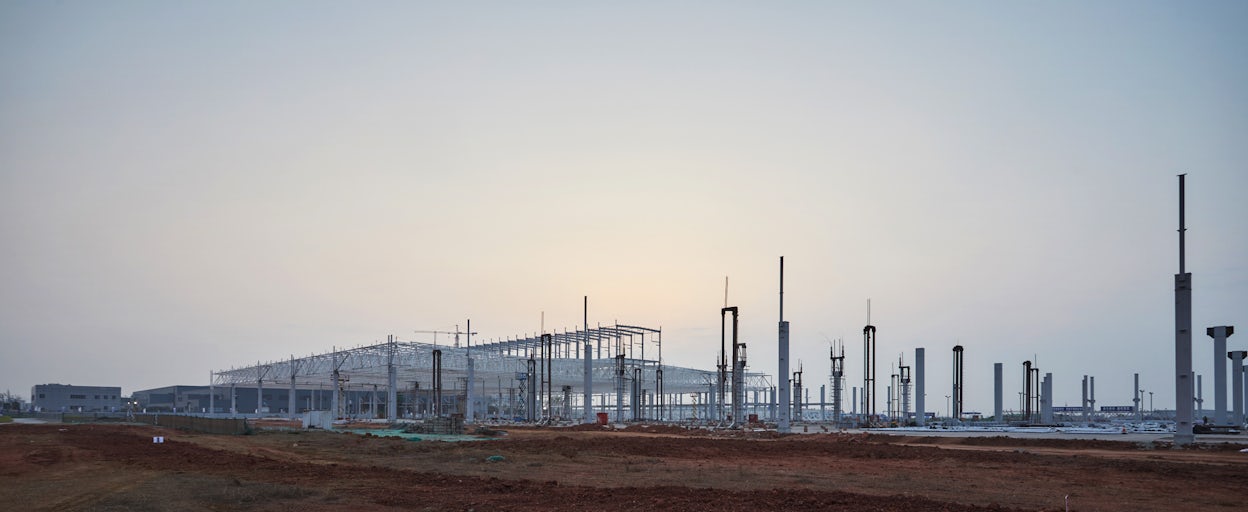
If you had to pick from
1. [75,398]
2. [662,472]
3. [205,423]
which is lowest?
[75,398]

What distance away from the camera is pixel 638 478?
83.4 ft

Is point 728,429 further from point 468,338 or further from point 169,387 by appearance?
point 169,387

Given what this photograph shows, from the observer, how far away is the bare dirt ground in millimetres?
19000

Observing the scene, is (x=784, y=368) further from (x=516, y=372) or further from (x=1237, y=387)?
(x=516, y=372)

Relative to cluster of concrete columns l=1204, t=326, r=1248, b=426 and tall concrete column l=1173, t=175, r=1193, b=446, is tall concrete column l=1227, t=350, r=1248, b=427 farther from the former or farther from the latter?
tall concrete column l=1173, t=175, r=1193, b=446

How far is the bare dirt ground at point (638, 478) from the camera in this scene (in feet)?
62.3

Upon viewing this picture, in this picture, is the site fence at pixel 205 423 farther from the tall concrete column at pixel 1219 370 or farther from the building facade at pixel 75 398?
the building facade at pixel 75 398

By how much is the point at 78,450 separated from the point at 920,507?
3736cm

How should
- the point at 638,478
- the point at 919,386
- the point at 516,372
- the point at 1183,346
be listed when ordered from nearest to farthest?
the point at 638,478 < the point at 1183,346 < the point at 919,386 < the point at 516,372

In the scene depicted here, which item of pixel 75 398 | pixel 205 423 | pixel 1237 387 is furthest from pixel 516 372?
pixel 75 398

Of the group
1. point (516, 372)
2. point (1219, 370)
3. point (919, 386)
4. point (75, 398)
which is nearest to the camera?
point (1219, 370)

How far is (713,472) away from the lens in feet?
88.2

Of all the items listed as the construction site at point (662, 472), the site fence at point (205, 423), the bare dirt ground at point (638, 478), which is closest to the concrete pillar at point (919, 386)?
the construction site at point (662, 472)

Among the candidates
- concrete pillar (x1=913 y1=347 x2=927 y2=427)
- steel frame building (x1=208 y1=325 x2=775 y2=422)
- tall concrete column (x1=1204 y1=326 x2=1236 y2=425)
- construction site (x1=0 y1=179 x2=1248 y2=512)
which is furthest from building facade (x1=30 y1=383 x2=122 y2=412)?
tall concrete column (x1=1204 y1=326 x2=1236 y2=425)
